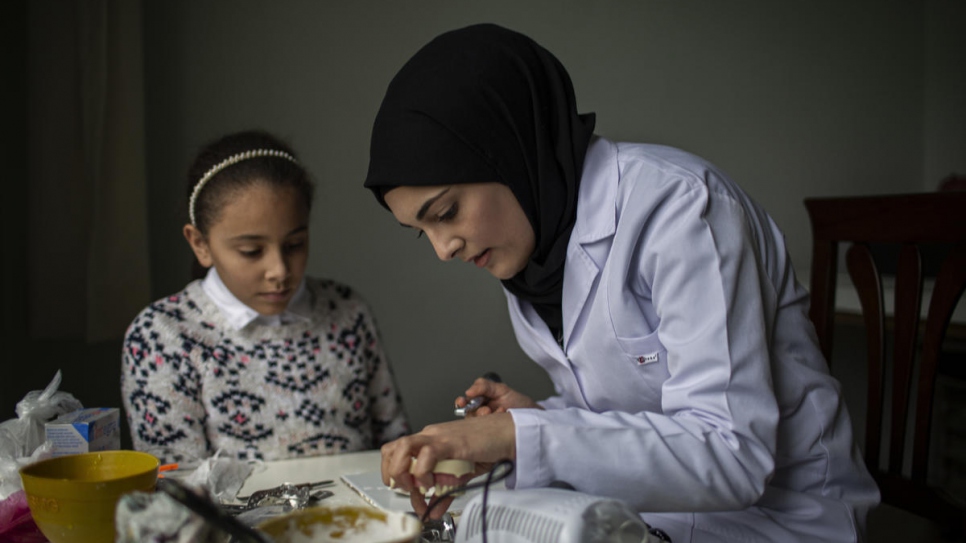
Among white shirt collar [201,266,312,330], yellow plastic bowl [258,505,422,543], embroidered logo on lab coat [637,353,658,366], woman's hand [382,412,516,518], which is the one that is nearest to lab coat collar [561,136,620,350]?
embroidered logo on lab coat [637,353,658,366]

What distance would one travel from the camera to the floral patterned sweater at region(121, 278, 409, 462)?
1.42 meters

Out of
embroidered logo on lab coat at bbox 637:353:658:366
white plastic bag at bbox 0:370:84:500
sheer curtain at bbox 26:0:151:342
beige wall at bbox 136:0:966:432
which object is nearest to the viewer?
white plastic bag at bbox 0:370:84:500

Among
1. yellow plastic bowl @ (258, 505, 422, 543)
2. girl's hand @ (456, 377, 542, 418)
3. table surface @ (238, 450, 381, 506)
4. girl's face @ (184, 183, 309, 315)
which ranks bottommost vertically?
table surface @ (238, 450, 381, 506)

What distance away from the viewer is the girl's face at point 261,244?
4.58ft

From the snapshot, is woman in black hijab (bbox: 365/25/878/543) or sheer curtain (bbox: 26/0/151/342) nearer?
woman in black hijab (bbox: 365/25/878/543)

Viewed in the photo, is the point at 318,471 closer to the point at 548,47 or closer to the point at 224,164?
the point at 224,164

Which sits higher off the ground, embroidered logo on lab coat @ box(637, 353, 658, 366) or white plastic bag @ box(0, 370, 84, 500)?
embroidered logo on lab coat @ box(637, 353, 658, 366)

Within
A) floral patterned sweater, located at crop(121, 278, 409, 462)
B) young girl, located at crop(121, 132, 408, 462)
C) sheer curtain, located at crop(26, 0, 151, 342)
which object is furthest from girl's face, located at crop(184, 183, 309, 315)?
sheer curtain, located at crop(26, 0, 151, 342)

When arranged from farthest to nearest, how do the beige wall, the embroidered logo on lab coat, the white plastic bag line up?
the beige wall
the embroidered logo on lab coat
the white plastic bag

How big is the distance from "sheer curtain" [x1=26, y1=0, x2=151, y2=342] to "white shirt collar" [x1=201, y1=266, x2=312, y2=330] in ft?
1.29

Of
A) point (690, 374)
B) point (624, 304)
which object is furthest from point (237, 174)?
point (690, 374)

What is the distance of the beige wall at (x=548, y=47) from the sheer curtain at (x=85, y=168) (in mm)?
181

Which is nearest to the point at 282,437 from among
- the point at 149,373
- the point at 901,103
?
the point at 149,373

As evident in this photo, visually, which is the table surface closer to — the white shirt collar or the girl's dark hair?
the white shirt collar
